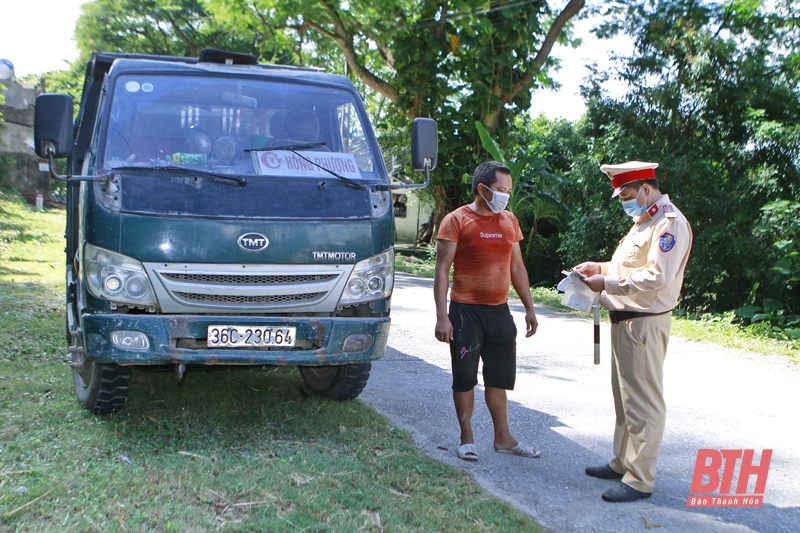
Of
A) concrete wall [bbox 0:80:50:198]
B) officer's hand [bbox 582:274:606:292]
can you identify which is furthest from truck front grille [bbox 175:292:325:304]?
concrete wall [bbox 0:80:50:198]

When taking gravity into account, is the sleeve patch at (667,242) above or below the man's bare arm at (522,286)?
above

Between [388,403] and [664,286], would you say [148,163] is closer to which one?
[388,403]

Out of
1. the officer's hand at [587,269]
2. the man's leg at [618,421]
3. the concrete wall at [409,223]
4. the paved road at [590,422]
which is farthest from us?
the concrete wall at [409,223]

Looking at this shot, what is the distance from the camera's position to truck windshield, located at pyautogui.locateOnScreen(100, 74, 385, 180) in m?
5.01

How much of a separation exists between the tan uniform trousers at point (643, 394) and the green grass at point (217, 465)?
0.77 metres

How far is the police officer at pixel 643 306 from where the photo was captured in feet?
13.6

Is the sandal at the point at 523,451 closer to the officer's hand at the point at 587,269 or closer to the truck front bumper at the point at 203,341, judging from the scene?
the truck front bumper at the point at 203,341

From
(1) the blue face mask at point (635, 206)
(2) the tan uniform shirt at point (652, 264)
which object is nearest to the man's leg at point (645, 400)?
(2) the tan uniform shirt at point (652, 264)

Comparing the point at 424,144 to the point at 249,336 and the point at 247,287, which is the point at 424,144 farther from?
the point at 249,336

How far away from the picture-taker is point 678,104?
1291 cm

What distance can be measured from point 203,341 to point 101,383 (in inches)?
32.0

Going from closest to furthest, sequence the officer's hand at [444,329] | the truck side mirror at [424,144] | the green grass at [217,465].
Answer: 1. the green grass at [217,465]
2. the officer's hand at [444,329]
3. the truck side mirror at [424,144]

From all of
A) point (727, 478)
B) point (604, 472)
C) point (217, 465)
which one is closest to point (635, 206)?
point (604, 472)

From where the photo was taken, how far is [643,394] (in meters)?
4.24
